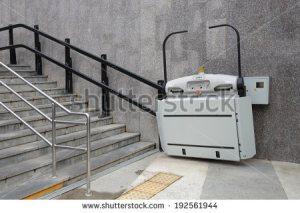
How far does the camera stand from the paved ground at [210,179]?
2.77 metres

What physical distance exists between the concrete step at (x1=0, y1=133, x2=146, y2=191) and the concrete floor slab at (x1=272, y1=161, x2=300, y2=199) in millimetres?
1915

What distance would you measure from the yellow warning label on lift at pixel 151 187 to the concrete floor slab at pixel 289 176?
3.64 ft

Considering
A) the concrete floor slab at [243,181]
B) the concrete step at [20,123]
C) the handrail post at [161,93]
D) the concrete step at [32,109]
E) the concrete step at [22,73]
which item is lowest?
the concrete floor slab at [243,181]

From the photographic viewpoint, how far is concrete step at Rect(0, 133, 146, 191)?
2746 millimetres

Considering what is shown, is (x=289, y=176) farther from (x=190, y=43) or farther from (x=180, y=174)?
(x=190, y=43)

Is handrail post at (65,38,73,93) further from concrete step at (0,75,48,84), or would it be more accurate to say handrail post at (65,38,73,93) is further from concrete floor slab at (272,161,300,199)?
concrete floor slab at (272,161,300,199)

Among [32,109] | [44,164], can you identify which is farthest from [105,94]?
[44,164]

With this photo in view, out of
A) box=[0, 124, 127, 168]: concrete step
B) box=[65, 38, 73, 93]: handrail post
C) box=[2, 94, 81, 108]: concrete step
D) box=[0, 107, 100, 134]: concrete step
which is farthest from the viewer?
box=[65, 38, 73, 93]: handrail post

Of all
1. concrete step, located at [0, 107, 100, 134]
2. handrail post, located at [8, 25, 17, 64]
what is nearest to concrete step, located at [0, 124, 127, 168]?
concrete step, located at [0, 107, 100, 134]

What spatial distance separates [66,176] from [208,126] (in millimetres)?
1716

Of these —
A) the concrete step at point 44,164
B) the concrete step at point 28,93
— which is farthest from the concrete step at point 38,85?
the concrete step at point 44,164

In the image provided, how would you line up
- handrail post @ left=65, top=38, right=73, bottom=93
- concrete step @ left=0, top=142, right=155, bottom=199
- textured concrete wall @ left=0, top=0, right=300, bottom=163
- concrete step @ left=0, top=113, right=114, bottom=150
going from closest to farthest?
concrete step @ left=0, top=142, right=155, bottom=199 → concrete step @ left=0, top=113, right=114, bottom=150 → textured concrete wall @ left=0, top=0, right=300, bottom=163 → handrail post @ left=65, top=38, right=73, bottom=93

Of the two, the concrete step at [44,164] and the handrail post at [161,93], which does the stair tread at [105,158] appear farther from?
the handrail post at [161,93]
